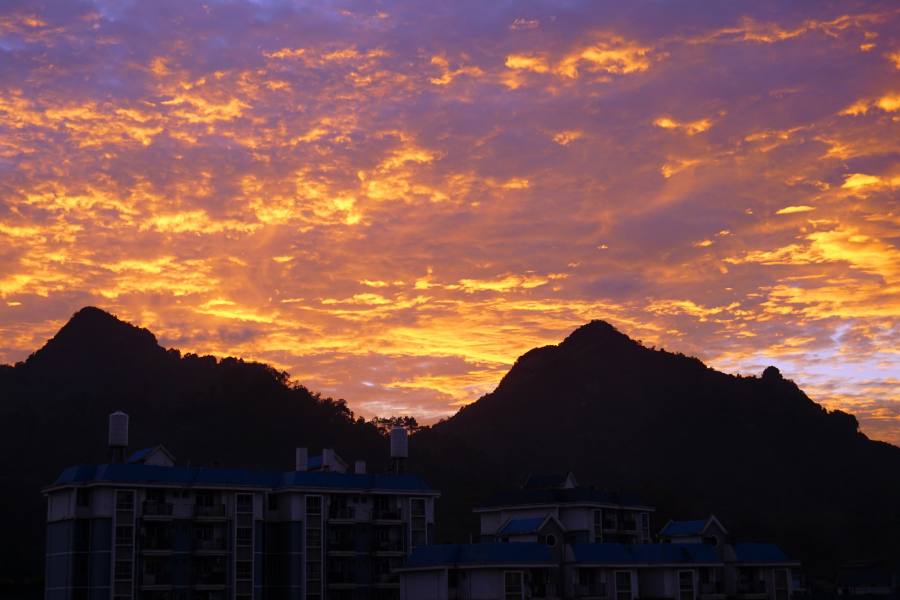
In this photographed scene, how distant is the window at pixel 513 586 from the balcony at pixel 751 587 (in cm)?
3035

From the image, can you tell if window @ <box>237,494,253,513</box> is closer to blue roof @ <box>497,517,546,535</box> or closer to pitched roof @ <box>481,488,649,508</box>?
blue roof @ <box>497,517,546,535</box>

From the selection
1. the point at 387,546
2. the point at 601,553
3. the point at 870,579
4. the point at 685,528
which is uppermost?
the point at 685,528

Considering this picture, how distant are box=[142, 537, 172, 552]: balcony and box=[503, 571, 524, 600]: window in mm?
32724

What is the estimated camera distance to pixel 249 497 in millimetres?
91062

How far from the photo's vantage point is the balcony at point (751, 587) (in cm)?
9330

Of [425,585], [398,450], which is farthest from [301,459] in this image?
[425,585]

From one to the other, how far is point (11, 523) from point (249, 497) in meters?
80.3

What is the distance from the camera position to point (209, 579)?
287 feet

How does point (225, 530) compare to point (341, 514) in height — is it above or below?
below

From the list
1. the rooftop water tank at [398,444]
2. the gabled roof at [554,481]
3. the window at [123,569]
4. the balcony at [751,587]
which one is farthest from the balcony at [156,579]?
the balcony at [751,587]

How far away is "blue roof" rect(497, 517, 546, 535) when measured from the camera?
8238 centimetres

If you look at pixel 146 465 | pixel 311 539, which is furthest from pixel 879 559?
pixel 146 465

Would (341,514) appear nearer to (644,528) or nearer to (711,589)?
(644,528)

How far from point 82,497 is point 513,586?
1566 inches
